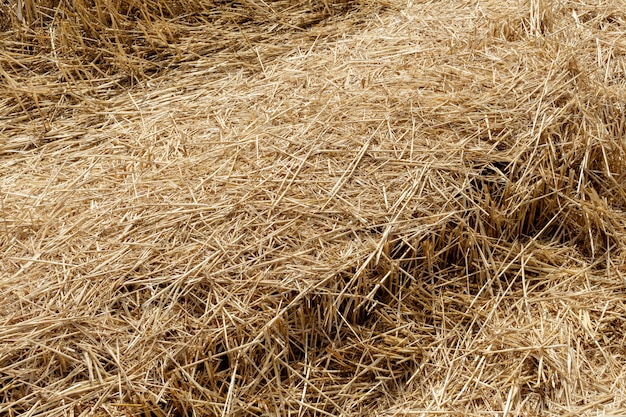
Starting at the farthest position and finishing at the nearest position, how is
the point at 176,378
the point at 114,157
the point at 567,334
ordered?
the point at 114,157, the point at 567,334, the point at 176,378

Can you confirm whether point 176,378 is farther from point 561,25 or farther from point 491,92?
point 561,25

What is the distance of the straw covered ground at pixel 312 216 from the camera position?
278cm

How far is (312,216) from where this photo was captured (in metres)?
3.05

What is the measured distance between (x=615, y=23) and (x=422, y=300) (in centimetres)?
184

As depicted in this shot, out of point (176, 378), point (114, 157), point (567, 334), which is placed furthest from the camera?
point (114, 157)

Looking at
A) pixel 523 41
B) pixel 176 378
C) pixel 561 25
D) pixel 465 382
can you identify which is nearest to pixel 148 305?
pixel 176 378

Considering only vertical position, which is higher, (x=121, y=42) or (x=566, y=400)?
(x=121, y=42)

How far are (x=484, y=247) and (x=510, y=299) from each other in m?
0.21

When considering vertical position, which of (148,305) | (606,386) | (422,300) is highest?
(148,305)

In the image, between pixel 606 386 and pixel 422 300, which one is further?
pixel 422 300

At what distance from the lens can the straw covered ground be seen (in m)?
2.78

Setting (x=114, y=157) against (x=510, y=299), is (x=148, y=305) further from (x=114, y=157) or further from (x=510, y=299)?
(x=510, y=299)

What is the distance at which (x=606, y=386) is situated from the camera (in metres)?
2.88

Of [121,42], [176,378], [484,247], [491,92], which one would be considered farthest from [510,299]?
[121,42]
